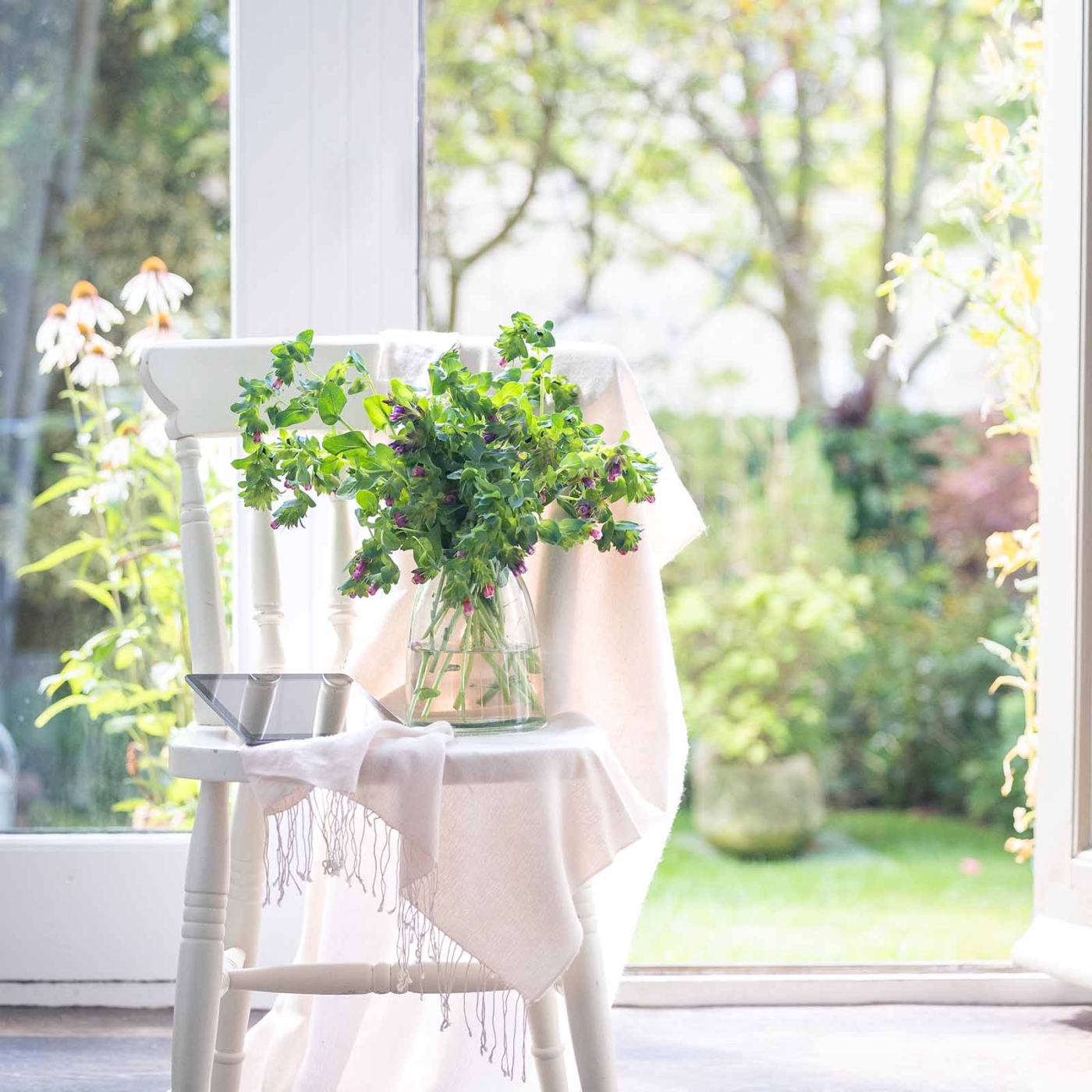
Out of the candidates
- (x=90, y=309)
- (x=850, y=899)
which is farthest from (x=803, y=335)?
(x=90, y=309)

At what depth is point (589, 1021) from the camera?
41.4 inches

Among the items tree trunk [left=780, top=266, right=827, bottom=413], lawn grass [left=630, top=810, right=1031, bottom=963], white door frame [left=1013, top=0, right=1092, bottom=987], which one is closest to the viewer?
white door frame [left=1013, top=0, right=1092, bottom=987]

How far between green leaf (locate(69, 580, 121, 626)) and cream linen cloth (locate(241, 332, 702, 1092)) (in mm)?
556

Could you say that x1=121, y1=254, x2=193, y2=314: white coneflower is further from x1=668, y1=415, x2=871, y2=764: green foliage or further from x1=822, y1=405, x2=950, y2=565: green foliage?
x1=822, y1=405, x2=950, y2=565: green foliage

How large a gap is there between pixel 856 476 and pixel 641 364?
0.82 m

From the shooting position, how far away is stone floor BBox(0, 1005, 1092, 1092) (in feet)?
4.83

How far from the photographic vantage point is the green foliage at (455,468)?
3.49ft

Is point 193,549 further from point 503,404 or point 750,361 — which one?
point 750,361

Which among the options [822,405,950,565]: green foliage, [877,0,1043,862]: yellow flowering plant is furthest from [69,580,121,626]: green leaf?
[822,405,950,565]: green foliage

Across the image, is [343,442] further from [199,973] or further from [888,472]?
[888,472]

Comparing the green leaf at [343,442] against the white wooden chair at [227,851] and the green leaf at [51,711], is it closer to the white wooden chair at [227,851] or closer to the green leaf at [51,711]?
the white wooden chair at [227,851]

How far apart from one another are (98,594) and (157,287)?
1.48ft

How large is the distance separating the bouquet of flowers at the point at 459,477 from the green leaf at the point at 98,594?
2.47ft

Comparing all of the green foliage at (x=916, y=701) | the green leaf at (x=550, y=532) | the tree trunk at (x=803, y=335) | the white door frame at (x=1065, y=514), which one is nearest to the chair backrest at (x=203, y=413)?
the green leaf at (x=550, y=532)
